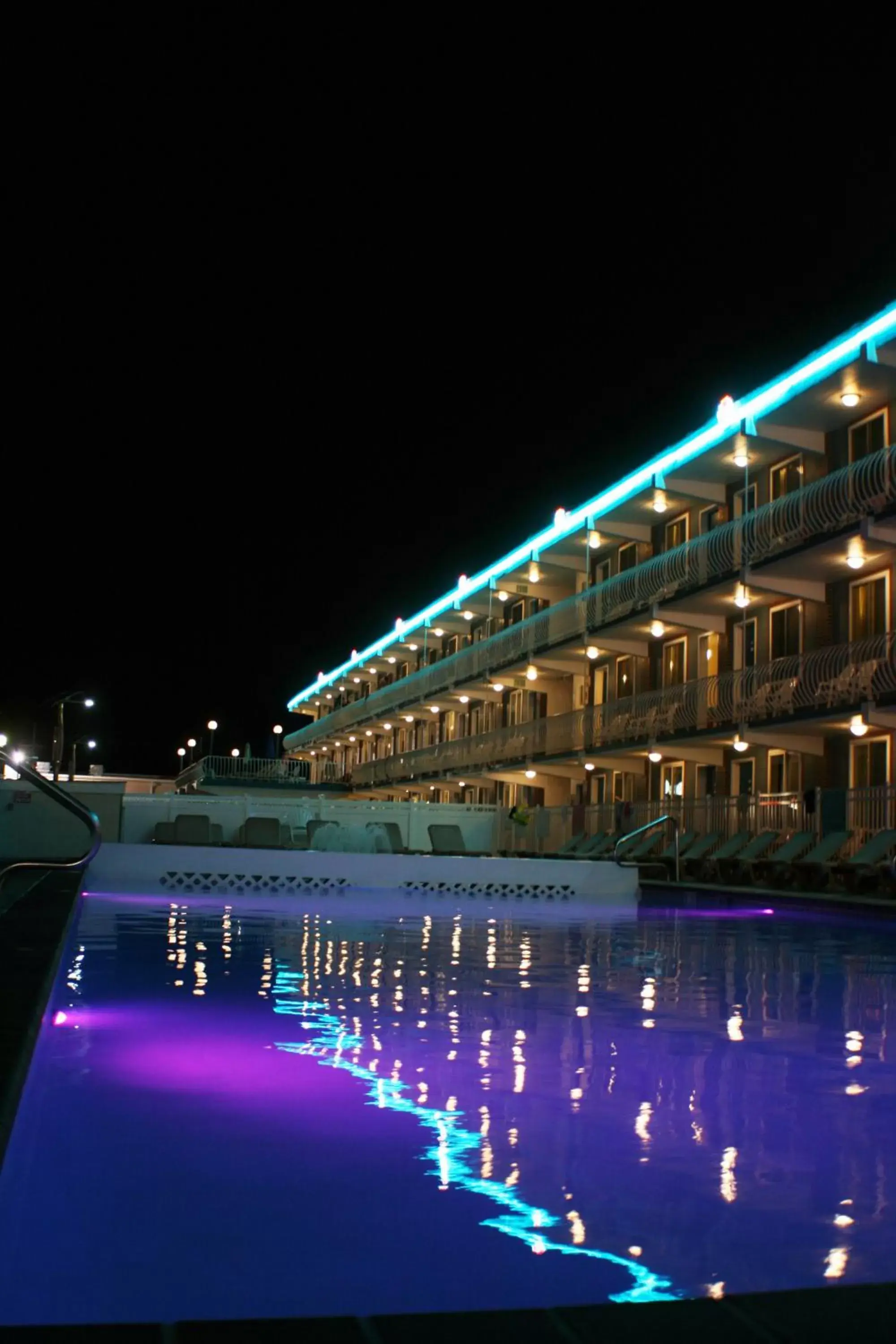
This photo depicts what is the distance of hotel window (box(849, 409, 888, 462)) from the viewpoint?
22.2 m

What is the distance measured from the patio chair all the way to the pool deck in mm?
21296

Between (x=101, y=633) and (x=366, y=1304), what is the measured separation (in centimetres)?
8414

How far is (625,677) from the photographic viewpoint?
111ft

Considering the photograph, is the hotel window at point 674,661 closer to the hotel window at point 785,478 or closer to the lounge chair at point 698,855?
the hotel window at point 785,478

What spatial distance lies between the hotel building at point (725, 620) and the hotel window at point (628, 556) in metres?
0.10

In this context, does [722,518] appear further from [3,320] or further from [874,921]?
[3,320]

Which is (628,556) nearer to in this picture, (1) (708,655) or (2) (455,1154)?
(1) (708,655)

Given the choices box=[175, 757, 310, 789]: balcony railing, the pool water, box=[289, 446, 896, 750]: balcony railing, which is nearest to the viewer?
the pool water

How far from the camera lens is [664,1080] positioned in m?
4.94

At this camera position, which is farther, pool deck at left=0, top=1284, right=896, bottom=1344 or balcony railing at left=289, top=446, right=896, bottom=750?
balcony railing at left=289, top=446, right=896, bottom=750

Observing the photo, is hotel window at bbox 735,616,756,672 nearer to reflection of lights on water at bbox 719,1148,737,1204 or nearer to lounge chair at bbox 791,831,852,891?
lounge chair at bbox 791,831,852,891

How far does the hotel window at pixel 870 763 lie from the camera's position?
A: 72.0 ft

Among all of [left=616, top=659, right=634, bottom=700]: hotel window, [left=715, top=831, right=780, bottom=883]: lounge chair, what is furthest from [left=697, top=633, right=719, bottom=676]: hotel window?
[left=715, top=831, right=780, bottom=883]: lounge chair

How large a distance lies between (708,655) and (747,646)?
70.8 inches
